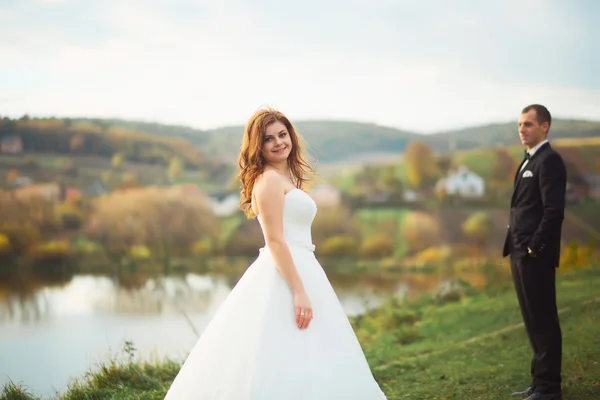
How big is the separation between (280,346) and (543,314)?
2.00 m

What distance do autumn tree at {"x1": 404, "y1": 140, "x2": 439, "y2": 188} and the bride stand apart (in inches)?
338

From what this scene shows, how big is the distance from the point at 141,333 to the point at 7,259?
6.84ft

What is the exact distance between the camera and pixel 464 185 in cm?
1110

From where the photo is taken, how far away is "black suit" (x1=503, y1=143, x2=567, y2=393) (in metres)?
3.58

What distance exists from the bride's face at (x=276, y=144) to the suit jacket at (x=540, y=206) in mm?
1706

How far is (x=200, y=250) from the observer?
10.1m

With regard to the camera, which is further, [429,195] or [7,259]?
[429,195]

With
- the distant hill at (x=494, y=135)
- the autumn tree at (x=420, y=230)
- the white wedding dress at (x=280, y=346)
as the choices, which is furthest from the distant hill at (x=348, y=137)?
the white wedding dress at (x=280, y=346)

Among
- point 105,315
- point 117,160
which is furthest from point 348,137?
point 105,315

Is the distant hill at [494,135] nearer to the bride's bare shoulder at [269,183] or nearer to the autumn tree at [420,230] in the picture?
the autumn tree at [420,230]

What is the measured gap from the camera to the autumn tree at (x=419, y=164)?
11.2 meters

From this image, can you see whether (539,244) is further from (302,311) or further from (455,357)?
(455,357)

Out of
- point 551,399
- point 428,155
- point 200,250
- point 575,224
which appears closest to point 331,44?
point 428,155

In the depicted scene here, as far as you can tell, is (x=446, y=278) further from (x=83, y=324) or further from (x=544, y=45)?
(x=83, y=324)
